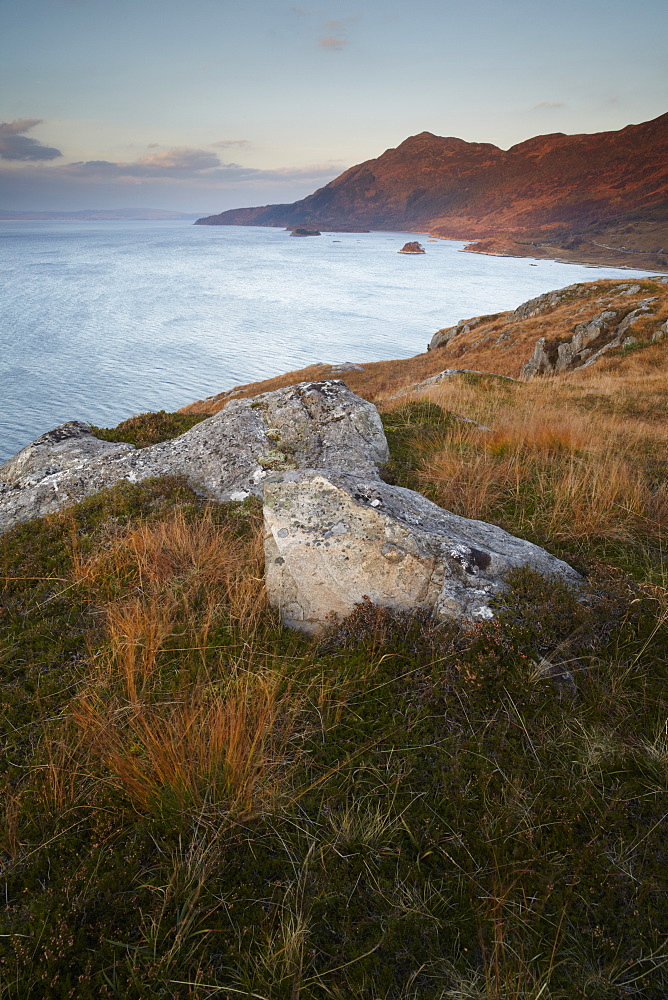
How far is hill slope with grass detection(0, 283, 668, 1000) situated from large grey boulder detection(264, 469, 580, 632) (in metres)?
0.20

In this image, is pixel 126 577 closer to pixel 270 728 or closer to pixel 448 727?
pixel 270 728

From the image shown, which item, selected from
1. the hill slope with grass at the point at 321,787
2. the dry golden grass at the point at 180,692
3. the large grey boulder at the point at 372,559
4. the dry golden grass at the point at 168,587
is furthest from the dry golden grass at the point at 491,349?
the hill slope with grass at the point at 321,787

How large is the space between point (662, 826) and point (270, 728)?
2.22 metres

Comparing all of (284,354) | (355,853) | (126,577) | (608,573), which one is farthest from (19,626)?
(284,354)

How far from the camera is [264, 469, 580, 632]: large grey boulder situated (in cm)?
394

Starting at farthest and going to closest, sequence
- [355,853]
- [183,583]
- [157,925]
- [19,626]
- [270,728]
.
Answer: [183,583]
[19,626]
[270,728]
[355,853]
[157,925]

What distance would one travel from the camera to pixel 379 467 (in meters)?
7.19

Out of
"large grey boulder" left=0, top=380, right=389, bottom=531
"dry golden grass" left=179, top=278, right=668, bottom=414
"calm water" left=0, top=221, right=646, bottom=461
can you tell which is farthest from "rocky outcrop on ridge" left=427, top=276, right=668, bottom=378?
"large grey boulder" left=0, top=380, right=389, bottom=531

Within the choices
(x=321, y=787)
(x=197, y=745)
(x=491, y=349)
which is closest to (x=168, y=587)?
(x=197, y=745)

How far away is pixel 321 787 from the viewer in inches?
105

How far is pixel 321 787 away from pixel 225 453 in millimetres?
5292

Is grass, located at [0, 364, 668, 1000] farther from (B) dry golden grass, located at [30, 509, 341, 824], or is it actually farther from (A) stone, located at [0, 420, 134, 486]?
(A) stone, located at [0, 420, 134, 486]

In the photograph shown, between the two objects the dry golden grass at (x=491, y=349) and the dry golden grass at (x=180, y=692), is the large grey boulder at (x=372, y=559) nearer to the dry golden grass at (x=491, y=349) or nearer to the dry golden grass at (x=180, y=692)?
the dry golden grass at (x=180, y=692)

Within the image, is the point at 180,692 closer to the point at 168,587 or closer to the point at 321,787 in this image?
the point at 321,787
